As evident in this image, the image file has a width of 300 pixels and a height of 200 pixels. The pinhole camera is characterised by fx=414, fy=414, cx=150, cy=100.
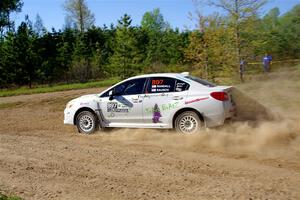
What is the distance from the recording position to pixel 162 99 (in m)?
10.4

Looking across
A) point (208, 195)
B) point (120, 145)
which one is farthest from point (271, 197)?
point (120, 145)

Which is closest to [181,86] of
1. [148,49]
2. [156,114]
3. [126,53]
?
[156,114]

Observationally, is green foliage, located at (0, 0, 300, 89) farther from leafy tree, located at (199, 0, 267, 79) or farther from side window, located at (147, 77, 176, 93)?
side window, located at (147, 77, 176, 93)

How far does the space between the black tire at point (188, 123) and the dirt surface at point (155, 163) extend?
26 centimetres

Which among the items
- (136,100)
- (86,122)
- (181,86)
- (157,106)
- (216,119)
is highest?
(181,86)

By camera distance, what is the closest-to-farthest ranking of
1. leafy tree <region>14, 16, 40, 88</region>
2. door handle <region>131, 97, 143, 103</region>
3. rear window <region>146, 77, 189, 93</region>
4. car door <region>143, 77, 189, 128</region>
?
car door <region>143, 77, 189, 128</region>, rear window <region>146, 77, 189, 93</region>, door handle <region>131, 97, 143, 103</region>, leafy tree <region>14, 16, 40, 88</region>

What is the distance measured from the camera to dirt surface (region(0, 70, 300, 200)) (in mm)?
6031

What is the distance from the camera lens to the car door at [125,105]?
10.7m

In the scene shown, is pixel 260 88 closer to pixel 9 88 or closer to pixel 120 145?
pixel 120 145

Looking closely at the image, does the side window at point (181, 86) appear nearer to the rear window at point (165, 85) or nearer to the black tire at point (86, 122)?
the rear window at point (165, 85)

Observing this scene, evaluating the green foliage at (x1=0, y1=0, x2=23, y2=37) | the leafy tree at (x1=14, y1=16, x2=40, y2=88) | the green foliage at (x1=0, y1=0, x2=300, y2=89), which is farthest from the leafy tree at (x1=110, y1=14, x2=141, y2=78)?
the green foliage at (x1=0, y1=0, x2=23, y2=37)

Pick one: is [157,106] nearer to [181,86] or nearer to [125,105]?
[181,86]

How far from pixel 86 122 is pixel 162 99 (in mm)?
2396

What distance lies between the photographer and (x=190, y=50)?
20.8 meters
